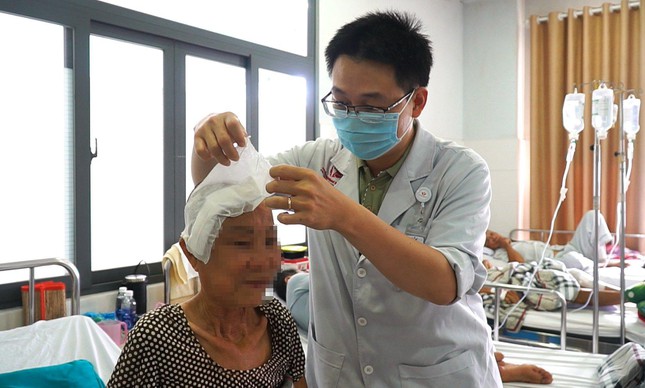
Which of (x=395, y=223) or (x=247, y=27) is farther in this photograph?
(x=247, y=27)

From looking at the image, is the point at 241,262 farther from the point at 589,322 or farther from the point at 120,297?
the point at 589,322

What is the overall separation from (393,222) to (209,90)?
103 inches

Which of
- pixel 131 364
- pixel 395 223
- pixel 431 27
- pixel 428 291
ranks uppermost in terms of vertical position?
pixel 431 27

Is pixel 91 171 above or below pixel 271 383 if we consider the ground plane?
above

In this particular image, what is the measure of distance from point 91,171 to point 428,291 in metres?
2.38

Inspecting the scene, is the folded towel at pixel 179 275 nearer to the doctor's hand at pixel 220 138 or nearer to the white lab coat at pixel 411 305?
the white lab coat at pixel 411 305

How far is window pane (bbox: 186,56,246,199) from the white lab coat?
7.09 feet

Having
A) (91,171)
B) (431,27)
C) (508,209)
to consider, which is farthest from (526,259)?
(91,171)

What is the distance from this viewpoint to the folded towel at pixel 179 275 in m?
2.95

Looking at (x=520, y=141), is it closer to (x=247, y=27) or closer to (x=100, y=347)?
(x=247, y=27)

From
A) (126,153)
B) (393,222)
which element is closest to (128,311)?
(126,153)

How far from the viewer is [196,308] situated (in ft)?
3.69

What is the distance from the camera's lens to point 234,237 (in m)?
1.07

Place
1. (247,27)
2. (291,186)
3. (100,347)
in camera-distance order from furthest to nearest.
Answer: (247,27), (100,347), (291,186)
